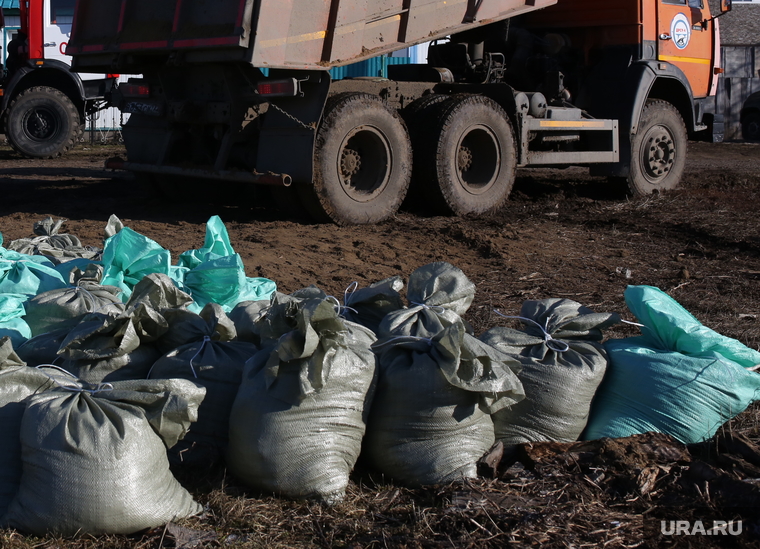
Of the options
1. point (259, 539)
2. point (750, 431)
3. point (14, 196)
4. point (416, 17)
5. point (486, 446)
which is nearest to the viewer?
point (259, 539)

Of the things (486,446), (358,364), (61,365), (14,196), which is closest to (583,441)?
(486,446)

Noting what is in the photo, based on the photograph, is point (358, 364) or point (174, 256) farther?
point (174, 256)

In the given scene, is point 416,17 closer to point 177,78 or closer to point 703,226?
point 177,78

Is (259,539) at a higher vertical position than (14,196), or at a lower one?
lower

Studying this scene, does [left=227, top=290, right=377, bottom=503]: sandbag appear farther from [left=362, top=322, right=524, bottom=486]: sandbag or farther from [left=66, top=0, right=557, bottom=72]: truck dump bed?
[left=66, top=0, right=557, bottom=72]: truck dump bed

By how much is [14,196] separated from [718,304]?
24.5ft

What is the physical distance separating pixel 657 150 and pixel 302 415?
8230 mm

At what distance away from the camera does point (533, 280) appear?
5.45 meters

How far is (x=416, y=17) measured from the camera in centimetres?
730

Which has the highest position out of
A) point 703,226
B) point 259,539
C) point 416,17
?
point 416,17

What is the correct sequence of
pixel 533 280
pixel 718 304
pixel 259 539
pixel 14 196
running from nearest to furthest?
pixel 259 539
pixel 718 304
pixel 533 280
pixel 14 196

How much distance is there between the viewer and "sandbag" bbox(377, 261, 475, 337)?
2.85 m

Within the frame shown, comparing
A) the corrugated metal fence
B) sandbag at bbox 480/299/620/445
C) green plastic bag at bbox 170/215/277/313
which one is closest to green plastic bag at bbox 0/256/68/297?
green plastic bag at bbox 170/215/277/313

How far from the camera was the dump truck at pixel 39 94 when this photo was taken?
1248 cm
